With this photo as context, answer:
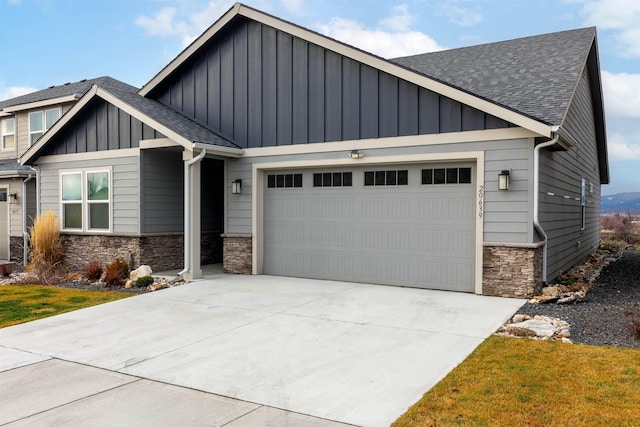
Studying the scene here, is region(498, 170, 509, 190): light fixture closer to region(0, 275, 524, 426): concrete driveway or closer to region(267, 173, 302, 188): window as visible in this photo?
region(0, 275, 524, 426): concrete driveway

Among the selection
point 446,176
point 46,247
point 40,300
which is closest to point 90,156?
point 46,247

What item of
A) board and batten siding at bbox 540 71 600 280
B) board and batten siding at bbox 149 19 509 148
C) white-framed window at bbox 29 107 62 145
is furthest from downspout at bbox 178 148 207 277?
white-framed window at bbox 29 107 62 145

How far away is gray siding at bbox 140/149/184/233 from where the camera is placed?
38.5 ft

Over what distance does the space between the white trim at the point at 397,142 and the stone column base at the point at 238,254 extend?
6.53ft

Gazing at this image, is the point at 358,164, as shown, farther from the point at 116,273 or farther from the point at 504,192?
the point at 116,273

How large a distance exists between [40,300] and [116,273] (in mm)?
1747

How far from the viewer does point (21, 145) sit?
17.7m

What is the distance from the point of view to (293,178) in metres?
11.0

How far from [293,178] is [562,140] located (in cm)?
550

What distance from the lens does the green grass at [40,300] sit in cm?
776

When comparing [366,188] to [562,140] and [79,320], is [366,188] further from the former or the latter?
[79,320]

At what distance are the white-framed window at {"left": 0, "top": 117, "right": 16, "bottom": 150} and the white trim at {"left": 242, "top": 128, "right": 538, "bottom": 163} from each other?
39.2 ft

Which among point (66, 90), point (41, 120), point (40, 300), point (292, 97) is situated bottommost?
point (40, 300)

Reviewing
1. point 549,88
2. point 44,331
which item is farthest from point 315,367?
point 549,88
